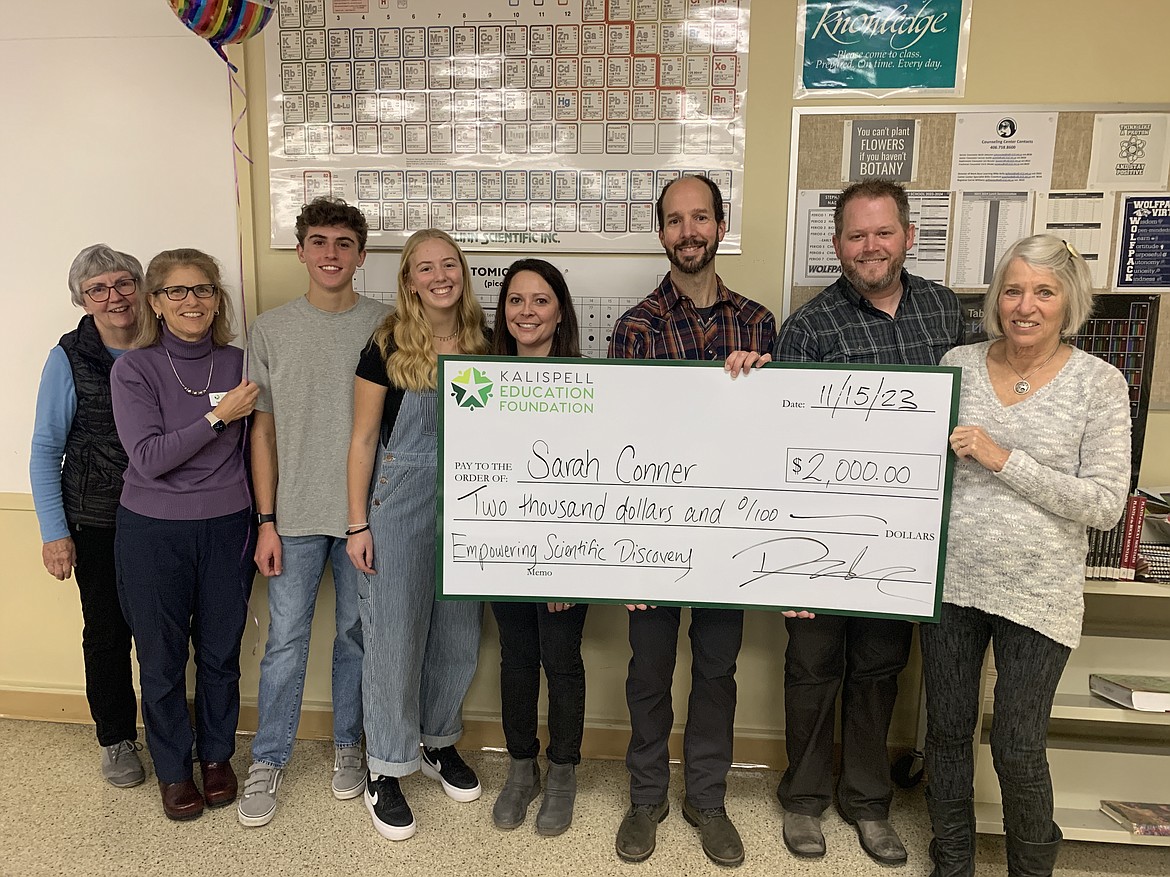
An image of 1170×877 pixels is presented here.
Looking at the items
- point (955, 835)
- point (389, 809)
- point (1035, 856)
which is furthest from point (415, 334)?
point (1035, 856)

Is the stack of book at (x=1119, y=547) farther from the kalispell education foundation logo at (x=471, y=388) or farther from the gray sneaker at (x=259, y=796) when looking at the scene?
the gray sneaker at (x=259, y=796)

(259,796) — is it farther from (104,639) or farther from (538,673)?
(538,673)

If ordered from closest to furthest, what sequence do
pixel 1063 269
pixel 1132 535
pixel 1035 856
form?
pixel 1063 269
pixel 1035 856
pixel 1132 535

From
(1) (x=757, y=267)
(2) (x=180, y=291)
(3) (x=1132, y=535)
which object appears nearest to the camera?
(3) (x=1132, y=535)

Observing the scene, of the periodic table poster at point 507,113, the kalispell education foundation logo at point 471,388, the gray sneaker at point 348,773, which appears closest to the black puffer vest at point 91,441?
the periodic table poster at point 507,113

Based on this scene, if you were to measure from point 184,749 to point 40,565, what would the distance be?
0.98 m

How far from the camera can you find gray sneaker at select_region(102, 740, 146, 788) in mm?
2293

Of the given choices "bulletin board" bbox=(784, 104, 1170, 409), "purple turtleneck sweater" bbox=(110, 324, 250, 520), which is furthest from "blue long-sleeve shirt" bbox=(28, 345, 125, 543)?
"bulletin board" bbox=(784, 104, 1170, 409)

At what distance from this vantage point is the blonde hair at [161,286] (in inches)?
77.7

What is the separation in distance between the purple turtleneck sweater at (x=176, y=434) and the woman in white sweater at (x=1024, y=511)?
72.4 inches

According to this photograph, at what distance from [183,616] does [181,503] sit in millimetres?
329

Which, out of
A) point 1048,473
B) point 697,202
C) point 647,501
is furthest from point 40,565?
point 1048,473

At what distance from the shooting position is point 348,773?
226 centimetres

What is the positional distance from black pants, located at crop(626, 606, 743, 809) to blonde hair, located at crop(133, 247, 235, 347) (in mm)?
1381
